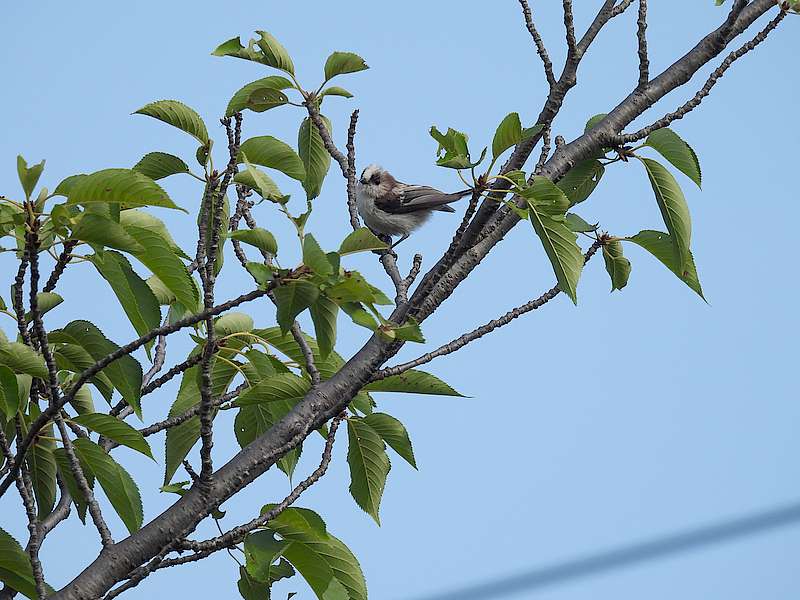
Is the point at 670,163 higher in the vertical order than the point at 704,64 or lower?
lower

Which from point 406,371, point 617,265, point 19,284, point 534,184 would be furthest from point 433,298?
point 19,284

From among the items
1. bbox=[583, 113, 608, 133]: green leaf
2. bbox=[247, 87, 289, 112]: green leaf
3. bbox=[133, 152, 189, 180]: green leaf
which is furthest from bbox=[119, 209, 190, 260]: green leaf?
bbox=[583, 113, 608, 133]: green leaf

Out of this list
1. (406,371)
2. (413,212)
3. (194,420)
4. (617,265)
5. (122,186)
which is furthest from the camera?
(413,212)

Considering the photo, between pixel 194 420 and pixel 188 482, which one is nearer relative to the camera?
pixel 188 482

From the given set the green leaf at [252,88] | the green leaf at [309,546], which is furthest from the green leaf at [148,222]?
the green leaf at [309,546]

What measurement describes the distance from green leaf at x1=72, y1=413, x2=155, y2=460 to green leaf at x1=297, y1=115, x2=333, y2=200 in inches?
44.8

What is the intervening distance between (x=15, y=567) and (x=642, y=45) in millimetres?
2530

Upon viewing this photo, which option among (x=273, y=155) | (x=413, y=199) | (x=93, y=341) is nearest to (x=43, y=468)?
(x=93, y=341)

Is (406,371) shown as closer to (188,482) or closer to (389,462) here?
(389,462)

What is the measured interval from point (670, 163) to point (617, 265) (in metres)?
0.39

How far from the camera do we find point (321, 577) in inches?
109

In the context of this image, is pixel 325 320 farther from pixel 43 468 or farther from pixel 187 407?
pixel 43 468

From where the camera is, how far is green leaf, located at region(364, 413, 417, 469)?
2.92 m

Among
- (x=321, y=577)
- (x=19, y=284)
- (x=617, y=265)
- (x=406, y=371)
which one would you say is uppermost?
(x=617, y=265)
